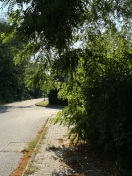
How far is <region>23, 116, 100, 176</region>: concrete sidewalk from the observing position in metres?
7.12

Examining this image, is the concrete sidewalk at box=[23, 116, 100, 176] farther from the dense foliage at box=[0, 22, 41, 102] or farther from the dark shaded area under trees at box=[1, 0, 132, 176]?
the dense foliage at box=[0, 22, 41, 102]

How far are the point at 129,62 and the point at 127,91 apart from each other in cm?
117

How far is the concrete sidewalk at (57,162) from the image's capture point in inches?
280

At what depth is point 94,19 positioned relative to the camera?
8.93m

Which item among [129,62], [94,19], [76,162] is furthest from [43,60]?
[76,162]

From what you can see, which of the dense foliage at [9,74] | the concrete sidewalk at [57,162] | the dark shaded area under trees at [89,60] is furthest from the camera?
the dense foliage at [9,74]

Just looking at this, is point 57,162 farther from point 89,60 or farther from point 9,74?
point 9,74

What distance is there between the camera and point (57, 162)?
8.12 metres

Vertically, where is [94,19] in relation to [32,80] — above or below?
above

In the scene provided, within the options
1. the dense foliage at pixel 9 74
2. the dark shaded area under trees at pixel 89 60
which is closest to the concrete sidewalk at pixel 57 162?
the dark shaded area under trees at pixel 89 60

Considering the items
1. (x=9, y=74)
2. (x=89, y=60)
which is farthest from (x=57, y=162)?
(x=9, y=74)

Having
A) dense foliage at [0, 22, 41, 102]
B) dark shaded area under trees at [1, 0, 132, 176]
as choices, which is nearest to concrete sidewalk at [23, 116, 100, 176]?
dark shaded area under trees at [1, 0, 132, 176]

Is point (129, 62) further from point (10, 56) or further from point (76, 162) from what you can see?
point (10, 56)

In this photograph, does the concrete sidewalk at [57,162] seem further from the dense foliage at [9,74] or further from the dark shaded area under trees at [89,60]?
the dense foliage at [9,74]
